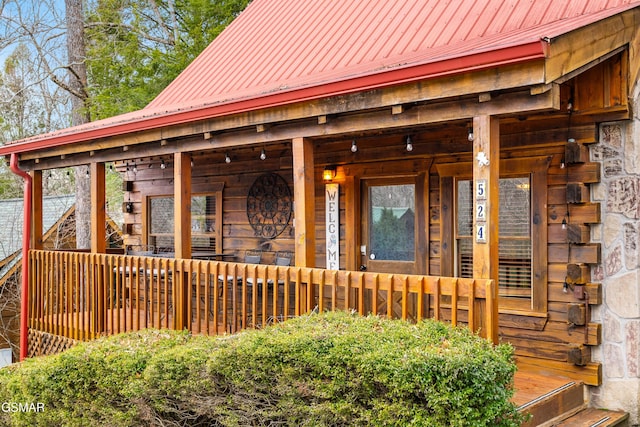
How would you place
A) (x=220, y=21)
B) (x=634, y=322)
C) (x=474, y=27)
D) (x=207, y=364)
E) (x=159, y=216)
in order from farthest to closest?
(x=220, y=21) < (x=159, y=216) < (x=474, y=27) < (x=634, y=322) < (x=207, y=364)

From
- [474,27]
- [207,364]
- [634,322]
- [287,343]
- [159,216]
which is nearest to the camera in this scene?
[287,343]

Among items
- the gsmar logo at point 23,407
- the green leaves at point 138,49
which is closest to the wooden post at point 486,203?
the gsmar logo at point 23,407

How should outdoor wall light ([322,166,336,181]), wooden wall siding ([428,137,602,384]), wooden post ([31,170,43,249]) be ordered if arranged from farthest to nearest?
wooden post ([31,170,43,249]) < outdoor wall light ([322,166,336,181]) < wooden wall siding ([428,137,602,384])

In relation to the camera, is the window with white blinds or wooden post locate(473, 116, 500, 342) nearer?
wooden post locate(473, 116, 500, 342)

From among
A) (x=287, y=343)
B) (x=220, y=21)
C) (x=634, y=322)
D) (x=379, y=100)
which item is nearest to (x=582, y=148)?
(x=634, y=322)

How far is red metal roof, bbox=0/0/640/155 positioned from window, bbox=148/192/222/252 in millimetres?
1739

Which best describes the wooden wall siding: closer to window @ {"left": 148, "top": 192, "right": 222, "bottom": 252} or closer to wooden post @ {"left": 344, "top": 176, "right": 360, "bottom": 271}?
wooden post @ {"left": 344, "top": 176, "right": 360, "bottom": 271}

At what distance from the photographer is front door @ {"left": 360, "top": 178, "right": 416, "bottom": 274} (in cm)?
786

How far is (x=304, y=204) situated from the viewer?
6336 mm

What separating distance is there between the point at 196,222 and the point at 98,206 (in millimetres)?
2272

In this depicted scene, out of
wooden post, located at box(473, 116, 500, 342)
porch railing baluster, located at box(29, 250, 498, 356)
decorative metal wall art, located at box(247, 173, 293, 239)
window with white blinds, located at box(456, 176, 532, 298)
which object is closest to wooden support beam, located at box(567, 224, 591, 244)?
window with white blinds, located at box(456, 176, 532, 298)

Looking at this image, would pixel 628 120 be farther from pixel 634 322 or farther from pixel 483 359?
pixel 483 359

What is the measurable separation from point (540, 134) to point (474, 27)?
1779 mm

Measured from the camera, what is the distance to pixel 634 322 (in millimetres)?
5836
